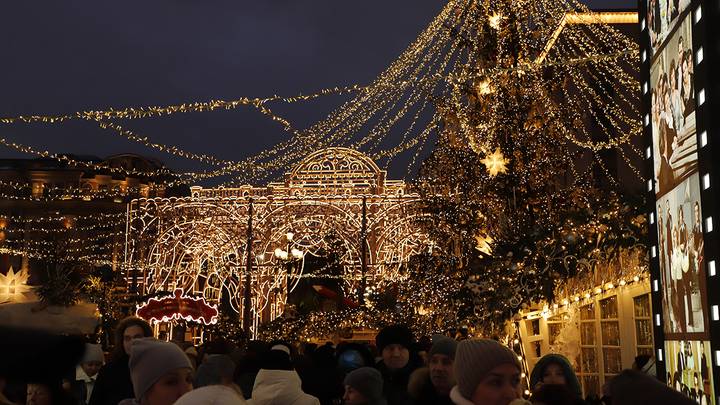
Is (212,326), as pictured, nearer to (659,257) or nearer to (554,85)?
(554,85)

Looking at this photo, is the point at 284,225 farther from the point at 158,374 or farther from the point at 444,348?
the point at 158,374

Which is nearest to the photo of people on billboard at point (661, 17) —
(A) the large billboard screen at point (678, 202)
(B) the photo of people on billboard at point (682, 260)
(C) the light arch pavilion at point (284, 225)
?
(A) the large billboard screen at point (678, 202)

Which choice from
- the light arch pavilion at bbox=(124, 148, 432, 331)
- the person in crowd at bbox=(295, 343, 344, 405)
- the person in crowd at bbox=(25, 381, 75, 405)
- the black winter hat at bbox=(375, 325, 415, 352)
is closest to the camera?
the person in crowd at bbox=(25, 381, 75, 405)

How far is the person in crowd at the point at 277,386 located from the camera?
575cm

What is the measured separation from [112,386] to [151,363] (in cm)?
178

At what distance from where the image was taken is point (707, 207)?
5508mm

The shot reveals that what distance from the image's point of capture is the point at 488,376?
3627 mm

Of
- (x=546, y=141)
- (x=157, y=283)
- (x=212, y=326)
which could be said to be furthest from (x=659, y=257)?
(x=157, y=283)

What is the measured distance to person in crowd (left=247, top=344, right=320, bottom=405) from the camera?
18.9 feet

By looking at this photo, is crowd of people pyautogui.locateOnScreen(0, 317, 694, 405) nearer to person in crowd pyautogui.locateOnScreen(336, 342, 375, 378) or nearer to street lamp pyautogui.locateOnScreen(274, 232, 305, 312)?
person in crowd pyautogui.locateOnScreen(336, 342, 375, 378)

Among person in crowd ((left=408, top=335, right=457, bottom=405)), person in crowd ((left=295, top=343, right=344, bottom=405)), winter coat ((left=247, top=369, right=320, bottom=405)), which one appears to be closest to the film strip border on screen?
person in crowd ((left=408, top=335, right=457, bottom=405))

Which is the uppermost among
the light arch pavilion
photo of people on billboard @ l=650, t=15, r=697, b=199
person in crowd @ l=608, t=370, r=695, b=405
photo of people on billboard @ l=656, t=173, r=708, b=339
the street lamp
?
the light arch pavilion

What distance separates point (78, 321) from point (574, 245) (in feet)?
31.4

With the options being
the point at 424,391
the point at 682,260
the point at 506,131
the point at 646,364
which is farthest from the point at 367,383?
the point at 506,131
